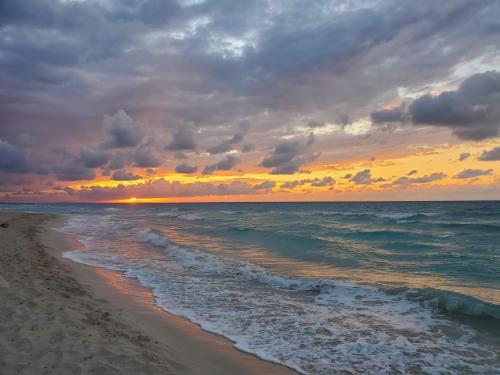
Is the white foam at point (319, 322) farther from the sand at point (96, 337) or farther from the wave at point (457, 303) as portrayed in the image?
the sand at point (96, 337)

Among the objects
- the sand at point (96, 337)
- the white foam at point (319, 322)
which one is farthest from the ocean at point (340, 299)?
the sand at point (96, 337)

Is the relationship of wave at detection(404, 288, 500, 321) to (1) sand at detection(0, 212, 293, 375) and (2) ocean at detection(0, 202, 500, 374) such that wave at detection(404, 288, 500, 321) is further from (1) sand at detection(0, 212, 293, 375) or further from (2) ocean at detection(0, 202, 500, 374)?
(1) sand at detection(0, 212, 293, 375)

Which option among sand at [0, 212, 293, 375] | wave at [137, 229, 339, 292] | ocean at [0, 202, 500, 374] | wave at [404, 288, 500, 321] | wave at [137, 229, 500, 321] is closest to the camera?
sand at [0, 212, 293, 375]

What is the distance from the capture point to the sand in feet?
17.1

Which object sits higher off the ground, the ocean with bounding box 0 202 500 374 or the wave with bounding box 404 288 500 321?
the wave with bounding box 404 288 500 321

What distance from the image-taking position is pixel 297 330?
800 cm

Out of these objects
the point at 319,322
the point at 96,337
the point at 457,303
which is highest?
the point at 96,337

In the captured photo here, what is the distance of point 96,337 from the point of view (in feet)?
20.4

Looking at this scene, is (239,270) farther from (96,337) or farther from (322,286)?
(96,337)

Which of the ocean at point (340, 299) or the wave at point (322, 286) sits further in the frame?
the wave at point (322, 286)

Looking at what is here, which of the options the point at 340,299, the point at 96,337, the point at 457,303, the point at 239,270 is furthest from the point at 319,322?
the point at 239,270

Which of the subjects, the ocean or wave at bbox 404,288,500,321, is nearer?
the ocean

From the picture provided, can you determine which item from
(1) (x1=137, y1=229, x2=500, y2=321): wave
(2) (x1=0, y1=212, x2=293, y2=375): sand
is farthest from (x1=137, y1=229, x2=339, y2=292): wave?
(2) (x1=0, y1=212, x2=293, y2=375): sand

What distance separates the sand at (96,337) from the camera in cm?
520
